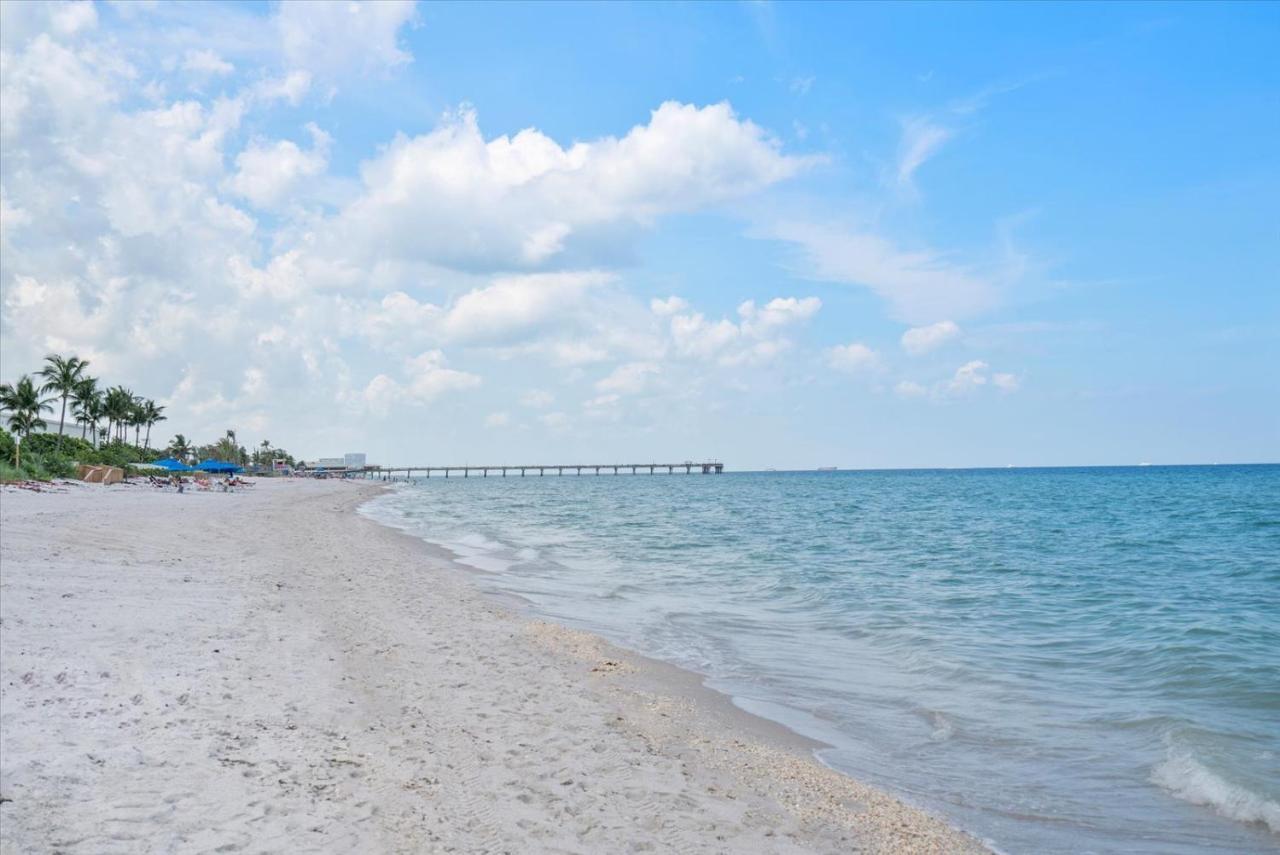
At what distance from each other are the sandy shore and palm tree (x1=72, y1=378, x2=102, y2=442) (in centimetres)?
7858

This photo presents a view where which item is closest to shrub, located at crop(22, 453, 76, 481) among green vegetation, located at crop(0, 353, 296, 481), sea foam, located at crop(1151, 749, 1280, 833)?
green vegetation, located at crop(0, 353, 296, 481)

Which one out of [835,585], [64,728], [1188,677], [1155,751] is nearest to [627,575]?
[835,585]

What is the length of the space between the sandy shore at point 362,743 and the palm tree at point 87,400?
78579 millimetres

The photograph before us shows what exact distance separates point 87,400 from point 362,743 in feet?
301

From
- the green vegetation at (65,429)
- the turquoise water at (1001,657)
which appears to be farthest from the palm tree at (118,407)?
the turquoise water at (1001,657)

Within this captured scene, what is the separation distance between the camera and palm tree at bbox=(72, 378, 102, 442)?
79812 mm

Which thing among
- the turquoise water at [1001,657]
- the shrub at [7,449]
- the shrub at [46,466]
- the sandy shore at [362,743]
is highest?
the shrub at [7,449]

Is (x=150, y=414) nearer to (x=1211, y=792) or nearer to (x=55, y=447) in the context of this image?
(x=55, y=447)

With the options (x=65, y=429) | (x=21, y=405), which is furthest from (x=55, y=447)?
(x=65, y=429)

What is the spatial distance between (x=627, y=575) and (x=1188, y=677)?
14477 mm

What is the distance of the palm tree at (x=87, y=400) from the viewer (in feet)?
262

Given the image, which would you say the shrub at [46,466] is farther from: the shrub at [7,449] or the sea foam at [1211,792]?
the sea foam at [1211,792]

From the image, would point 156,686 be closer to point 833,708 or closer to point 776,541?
point 833,708

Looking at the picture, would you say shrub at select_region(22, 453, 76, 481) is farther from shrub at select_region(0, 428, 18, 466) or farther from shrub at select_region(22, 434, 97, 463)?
shrub at select_region(22, 434, 97, 463)
